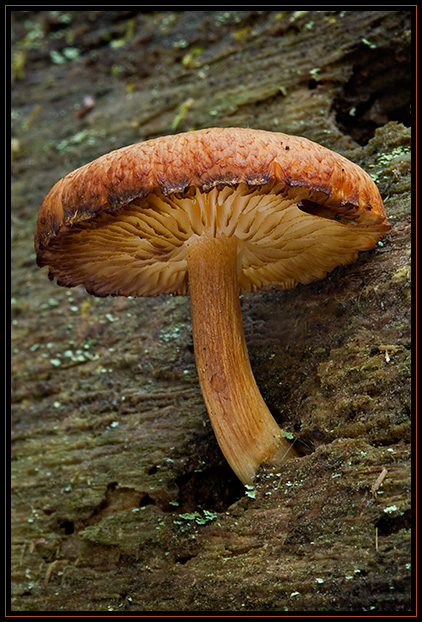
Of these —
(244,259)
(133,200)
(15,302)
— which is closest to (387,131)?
(244,259)

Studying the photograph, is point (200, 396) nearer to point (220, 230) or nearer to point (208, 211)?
point (220, 230)

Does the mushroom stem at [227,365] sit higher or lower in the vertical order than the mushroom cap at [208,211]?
lower

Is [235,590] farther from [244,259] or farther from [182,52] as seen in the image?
[182,52]

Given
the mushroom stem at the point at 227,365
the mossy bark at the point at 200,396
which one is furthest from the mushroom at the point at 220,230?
the mossy bark at the point at 200,396

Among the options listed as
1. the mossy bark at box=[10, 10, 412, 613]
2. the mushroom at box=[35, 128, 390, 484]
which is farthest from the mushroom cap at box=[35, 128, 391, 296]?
the mossy bark at box=[10, 10, 412, 613]

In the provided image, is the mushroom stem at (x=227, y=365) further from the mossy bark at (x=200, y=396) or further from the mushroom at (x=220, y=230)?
the mossy bark at (x=200, y=396)

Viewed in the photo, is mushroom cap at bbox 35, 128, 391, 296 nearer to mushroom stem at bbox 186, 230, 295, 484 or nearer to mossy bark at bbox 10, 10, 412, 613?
mushroom stem at bbox 186, 230, 295, 484
